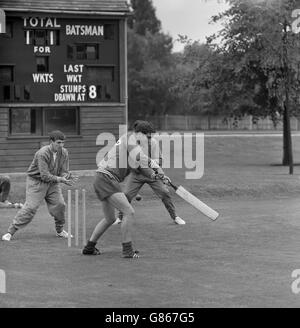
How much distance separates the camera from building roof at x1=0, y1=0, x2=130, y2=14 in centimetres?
2702

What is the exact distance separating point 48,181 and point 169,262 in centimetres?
298

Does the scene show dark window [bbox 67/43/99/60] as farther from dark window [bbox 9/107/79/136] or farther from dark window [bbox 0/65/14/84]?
dark window [bbox 0/65/14/84]

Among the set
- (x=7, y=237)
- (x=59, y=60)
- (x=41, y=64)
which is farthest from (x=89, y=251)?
(x=59, y=60)

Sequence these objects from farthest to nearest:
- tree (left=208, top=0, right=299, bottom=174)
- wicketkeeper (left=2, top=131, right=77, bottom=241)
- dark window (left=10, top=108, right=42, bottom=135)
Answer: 1. tree (left=208, top=0, right=299, bottom=174)
2. dark window (left=10, top=108, right=42, bottom=135)
3. wicketkeeper (left=2, top=131, right=77, bottom=241)

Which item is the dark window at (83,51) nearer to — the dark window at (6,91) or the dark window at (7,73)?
the dark window at (7,73)

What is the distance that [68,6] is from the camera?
27828mm

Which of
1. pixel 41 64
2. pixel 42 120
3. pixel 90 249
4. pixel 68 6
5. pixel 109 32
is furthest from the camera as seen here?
pixel 109 32

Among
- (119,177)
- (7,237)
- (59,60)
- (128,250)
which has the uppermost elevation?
(59,60)

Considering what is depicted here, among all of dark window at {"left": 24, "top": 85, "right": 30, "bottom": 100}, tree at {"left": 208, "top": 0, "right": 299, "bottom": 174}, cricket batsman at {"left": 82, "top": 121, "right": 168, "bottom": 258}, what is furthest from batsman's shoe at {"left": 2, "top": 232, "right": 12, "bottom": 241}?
tree at {"left": 208, "top": 0, "right": 299, "bottom": 174}

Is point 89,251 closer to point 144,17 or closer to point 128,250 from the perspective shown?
point 128,250

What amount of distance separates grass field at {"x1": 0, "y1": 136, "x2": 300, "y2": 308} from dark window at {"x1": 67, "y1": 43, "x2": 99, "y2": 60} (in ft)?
19.6

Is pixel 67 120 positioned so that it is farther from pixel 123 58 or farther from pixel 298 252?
pixel 298 252

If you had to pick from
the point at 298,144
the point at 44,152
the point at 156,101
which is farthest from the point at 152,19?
the point at 44,152

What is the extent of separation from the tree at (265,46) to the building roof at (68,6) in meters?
4.87
